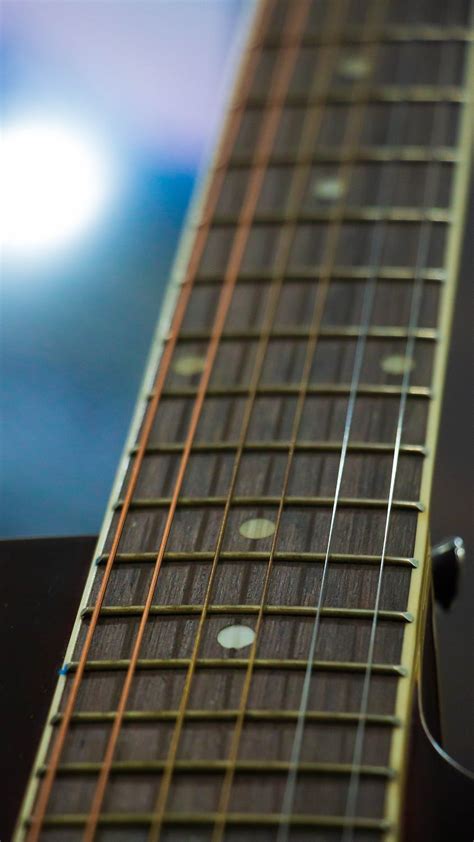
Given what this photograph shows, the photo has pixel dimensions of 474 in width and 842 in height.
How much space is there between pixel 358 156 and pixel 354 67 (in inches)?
8.8

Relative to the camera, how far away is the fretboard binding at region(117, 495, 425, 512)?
1.10 metres

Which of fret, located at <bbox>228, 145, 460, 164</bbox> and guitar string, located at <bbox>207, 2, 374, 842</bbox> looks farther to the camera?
fret, located at <bbox>228, 145, 460, 164</bbox>

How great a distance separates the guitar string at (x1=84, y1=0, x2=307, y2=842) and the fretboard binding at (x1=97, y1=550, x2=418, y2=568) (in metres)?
0.01

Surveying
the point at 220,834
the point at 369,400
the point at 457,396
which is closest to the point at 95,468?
the point at 369,400

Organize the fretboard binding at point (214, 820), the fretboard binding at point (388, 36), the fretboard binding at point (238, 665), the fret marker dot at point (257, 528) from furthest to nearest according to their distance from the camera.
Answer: the fretboard binding at point (388, 36) → the fret marker dot at point (257, 528) → the fretboard binding at point (238, 665) → the fretboard binding at point (214, 820)

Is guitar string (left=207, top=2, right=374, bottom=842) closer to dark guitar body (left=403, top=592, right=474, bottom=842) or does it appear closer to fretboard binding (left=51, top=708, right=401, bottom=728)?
fretboard binding (left=51, top=708, right=401, bottom=728)

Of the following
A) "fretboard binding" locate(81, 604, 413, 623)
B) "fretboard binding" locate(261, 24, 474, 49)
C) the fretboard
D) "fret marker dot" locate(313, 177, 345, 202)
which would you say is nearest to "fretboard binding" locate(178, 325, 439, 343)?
the fretboard

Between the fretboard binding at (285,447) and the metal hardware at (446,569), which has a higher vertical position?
the fretboard binding at (285,447)

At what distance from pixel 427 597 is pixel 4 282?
0.79 meters

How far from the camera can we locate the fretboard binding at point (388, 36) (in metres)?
1.76

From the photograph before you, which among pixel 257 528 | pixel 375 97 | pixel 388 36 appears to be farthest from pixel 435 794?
pixel 388 36

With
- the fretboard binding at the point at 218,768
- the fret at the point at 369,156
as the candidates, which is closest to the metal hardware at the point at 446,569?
the fretboard binding at the point at 218,768

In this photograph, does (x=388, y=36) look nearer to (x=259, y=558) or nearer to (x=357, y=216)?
(x=357, y=216)

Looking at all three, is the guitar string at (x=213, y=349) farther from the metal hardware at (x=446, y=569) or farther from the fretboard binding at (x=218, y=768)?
the metal hardware at (x=446, y=569)
